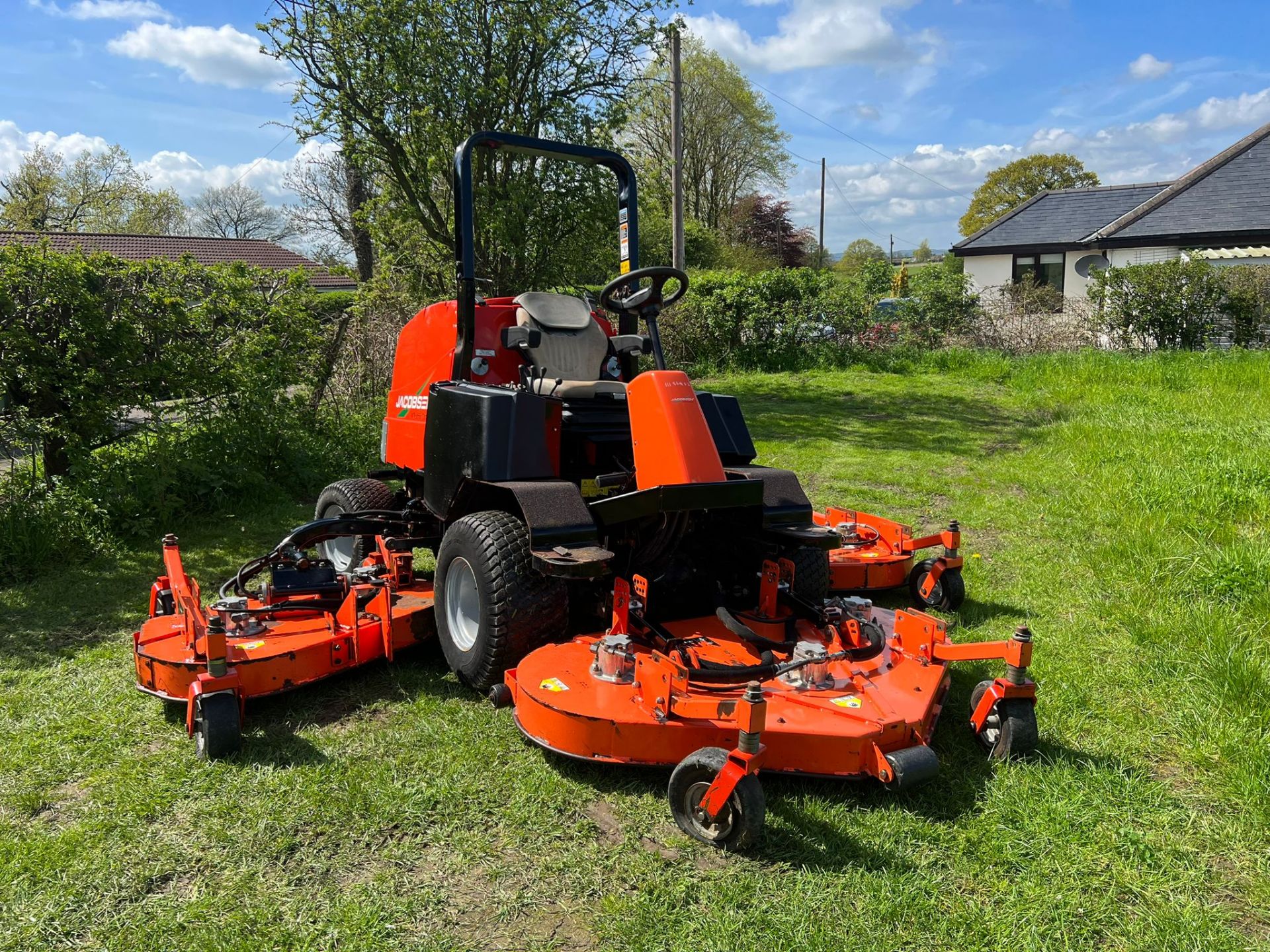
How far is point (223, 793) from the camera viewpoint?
3.20 metres

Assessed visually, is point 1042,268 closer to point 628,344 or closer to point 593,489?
point 628,344

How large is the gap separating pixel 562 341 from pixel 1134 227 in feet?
68.9

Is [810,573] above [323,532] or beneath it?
beneath

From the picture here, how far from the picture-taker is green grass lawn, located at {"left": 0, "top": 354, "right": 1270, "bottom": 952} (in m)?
2.51

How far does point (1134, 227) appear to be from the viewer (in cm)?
2108

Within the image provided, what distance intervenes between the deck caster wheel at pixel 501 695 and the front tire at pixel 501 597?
0.11 m

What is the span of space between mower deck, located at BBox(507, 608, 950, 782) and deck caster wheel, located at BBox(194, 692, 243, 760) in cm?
108

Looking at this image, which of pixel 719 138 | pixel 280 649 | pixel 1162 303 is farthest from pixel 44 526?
pixel 719 138

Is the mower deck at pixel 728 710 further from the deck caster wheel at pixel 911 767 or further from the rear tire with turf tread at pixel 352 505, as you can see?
the rear tire with turf tread at pixel 352 505

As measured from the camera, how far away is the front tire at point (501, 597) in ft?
12.0

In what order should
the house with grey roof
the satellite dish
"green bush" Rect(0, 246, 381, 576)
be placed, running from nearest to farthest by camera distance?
"green bush" Rect(0, 246, 381, 576), the house with grey roof, the satellite dish

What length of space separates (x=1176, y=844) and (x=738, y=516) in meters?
2.04

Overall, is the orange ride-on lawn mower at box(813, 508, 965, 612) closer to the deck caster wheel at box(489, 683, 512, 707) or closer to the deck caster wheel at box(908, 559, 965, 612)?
the deck caster wheel at box(908, 559, 965, 612)

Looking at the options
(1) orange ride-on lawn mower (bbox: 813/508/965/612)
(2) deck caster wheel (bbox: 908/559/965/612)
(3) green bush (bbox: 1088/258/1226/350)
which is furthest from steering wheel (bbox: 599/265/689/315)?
(3) green bush (bbox: 1088/258/1226/350)
